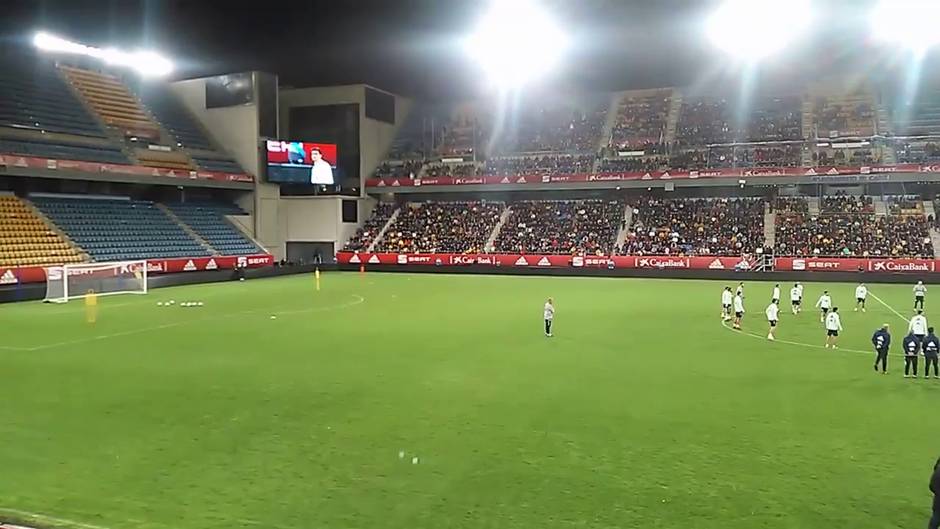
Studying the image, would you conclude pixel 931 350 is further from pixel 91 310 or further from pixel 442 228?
pixel 442 228

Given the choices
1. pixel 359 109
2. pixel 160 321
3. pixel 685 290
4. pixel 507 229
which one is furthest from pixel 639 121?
pixel 160 321

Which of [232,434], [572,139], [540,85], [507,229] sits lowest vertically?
[232,434]

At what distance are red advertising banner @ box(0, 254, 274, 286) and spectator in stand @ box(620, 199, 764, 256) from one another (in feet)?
80.8

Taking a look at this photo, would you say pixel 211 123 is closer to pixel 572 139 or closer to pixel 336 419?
pixel 572 139

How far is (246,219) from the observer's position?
174ft

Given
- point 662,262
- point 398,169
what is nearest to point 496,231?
point 398,169

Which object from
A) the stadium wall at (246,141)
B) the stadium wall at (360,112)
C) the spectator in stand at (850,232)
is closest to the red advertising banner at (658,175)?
the stadium wall at (360,112)

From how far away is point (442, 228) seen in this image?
55.9 meters

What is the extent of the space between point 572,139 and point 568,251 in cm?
1311

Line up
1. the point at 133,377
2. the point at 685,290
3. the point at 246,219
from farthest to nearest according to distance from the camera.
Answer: the point at 246,219 < the point at 685,290 < the point at 133,377

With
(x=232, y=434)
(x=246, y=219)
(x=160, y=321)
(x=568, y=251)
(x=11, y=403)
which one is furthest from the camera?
(x=246, y=219)

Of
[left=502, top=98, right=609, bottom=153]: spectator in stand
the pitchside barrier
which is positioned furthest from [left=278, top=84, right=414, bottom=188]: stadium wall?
[left=502, top=98, right=609, bottom=153]: spectator in stand

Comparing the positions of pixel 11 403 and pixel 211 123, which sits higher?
pixel 211 123

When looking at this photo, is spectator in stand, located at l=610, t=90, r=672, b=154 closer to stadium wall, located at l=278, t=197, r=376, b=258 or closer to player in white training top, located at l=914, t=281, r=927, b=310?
stadium wall, located at l=278, t=197, r=376, b=258
